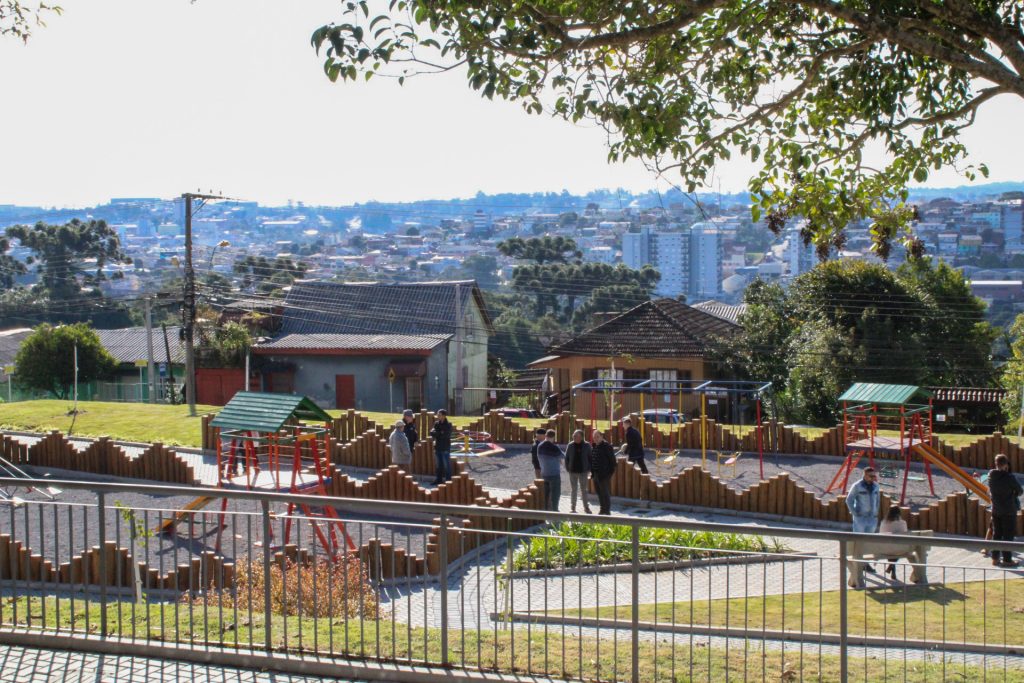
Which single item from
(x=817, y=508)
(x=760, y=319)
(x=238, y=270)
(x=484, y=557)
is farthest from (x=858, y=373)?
(x=238, y=270)

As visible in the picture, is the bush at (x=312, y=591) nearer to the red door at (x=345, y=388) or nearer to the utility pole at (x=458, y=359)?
the utility pole at (x=458, y=359)

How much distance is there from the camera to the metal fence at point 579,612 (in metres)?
7.20

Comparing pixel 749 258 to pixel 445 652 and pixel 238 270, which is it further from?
pixel 445 652

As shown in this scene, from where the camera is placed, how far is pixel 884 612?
7.59 metres

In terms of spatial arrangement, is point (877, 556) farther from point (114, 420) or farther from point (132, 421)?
point (114, 420)

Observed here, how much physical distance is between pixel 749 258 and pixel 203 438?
156 m

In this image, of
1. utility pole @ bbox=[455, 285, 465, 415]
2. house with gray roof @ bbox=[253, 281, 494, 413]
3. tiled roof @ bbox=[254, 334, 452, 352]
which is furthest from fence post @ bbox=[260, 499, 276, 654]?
tiled roof @ bbox=[254, 334, 452, 352]

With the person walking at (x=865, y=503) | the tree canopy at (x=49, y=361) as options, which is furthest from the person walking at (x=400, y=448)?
the tree canopy at (x=49, y=361)

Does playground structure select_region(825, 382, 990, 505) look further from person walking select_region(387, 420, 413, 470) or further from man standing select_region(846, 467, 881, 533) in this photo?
person walking select_region(387, 420, 413, 470)

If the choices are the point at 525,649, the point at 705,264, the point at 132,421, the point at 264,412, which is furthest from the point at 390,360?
the point at 705,264

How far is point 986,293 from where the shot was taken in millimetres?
77438

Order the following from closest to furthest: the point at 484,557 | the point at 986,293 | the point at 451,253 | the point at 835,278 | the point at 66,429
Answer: the point at 484,557, the point at 66,429, the point at 835,278, the point at 986,293, the point at 451,253

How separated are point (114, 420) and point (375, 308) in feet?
106

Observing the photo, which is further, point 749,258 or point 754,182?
point 749,258
